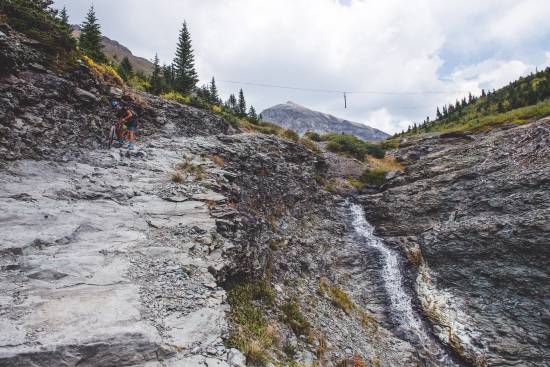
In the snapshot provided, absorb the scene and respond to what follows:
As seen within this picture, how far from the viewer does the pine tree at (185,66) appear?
56.4 m

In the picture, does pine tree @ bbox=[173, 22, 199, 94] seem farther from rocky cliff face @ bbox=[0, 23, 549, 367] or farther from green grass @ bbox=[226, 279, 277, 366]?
green grass @ bbox=[226, 279, 277, 366]

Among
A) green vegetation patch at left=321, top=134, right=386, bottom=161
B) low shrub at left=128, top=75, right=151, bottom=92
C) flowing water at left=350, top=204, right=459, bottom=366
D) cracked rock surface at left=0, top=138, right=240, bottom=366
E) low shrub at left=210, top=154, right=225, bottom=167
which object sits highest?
low shrub at left=128, top=75, right=151, bottom=92

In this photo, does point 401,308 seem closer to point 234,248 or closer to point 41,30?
point 234,248

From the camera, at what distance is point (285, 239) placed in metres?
22.3

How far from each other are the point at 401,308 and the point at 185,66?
5408cm

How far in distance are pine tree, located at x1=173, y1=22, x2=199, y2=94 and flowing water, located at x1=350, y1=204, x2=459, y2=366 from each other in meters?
41.2

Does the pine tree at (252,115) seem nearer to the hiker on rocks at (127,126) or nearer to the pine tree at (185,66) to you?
the pine tree at (185,66)

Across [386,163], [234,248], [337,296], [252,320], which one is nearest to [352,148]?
[386,163]

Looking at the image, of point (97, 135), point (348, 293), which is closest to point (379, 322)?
point (348, 293)

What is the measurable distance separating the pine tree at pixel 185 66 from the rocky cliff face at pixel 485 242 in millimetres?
39147

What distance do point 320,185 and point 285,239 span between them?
449 inches

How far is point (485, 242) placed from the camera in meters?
21.5

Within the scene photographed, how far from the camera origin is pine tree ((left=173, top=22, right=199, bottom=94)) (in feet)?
185

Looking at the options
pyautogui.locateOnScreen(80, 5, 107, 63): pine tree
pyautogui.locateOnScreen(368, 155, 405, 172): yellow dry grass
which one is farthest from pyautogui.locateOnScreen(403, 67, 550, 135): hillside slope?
pyautogui.locateOnScreen(80, 5, 107, 63): pine tree
